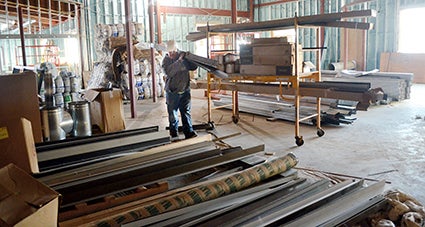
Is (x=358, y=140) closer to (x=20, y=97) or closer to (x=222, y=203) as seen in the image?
(x=222, y=203)

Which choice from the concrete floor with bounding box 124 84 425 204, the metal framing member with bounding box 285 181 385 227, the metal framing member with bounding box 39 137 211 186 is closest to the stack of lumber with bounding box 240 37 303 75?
the concrete floor with bounding box 124 84 425 204

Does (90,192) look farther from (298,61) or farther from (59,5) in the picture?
(59,5)

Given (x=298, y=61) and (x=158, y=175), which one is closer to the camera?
(x=158, y=175)

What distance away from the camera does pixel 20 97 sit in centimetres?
457

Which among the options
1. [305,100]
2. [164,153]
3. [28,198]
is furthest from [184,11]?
[28,198]

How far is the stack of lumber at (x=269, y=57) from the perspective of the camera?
5.34 metres

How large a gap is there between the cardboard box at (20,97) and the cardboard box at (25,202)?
2.13 m

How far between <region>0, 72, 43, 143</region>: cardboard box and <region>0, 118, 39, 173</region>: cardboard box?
25.1 inches

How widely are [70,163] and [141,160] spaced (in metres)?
0.77

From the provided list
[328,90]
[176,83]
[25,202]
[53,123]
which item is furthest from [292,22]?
[25,202]

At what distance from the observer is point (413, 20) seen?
13.2 meters

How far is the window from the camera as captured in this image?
13.1 meters

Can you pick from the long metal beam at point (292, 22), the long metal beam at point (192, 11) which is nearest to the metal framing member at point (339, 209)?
the long metal beam at point (292, 22)

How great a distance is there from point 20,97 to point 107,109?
1.77 metres
